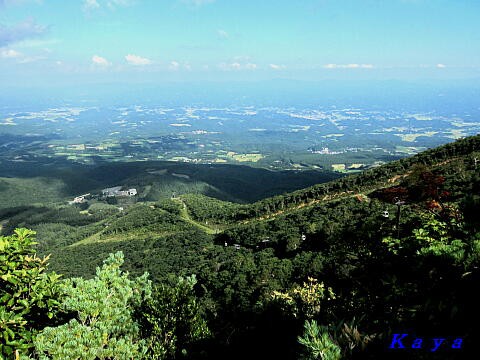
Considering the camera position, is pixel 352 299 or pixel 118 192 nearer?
pixel 352 299

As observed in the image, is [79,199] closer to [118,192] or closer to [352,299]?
[118,192]

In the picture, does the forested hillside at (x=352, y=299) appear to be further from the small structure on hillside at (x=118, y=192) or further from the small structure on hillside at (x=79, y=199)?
the small structure on hillside at (x=79, y=199)

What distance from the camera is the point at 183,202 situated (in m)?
107

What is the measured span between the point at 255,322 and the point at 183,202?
91.1 m

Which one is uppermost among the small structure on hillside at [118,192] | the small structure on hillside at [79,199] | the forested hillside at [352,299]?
the forested hillside at [352,299]

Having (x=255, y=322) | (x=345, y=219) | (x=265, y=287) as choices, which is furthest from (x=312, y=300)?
(x=345, y=219)

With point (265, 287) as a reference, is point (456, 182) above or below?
above

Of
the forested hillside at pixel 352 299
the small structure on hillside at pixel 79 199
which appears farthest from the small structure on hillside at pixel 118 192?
the forested hillside at pixel 352 299

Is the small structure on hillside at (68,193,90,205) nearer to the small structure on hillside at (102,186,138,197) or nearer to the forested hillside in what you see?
the small structure on hillside at (102,186,138,197)

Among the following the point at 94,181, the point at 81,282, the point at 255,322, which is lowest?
the point at 94,181

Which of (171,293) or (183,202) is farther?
(183,202)

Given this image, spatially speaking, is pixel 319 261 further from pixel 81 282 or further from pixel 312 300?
pixel 81 282

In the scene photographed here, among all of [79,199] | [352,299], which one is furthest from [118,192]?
[352,299]

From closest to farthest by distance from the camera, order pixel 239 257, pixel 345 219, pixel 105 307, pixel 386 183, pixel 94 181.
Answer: pixel 105 307, pixel 345 219, pixel 239 257, pixel 386 183, pixel 94 181
